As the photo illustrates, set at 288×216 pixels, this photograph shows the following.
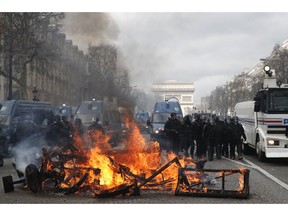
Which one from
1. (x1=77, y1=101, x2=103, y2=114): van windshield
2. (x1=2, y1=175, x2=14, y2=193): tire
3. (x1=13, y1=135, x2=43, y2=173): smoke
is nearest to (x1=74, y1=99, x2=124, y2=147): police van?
(x1=77, y1=101, x2=103, y2=114): van windshield

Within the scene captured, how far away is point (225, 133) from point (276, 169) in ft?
12.1

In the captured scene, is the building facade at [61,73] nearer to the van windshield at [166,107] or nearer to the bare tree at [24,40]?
the bare tree at [24,40]

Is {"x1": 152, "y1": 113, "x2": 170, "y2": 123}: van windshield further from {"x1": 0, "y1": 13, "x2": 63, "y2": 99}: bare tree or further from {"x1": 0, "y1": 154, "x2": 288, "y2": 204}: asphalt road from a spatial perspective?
{"x1": 0, "y1": 154, "x2": 288, "y2": 204}: asphalt road

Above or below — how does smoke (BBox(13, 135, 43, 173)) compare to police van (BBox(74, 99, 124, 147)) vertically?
below

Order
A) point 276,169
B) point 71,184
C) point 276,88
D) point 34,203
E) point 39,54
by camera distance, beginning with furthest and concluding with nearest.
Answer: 1. point 39,54
2. point 276,88
3. point 276,169
4. point 71,184
5. point 34,203

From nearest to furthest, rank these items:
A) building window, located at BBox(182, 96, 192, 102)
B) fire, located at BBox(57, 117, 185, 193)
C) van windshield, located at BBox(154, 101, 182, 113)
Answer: fire, located at BBox(57, 117, 185, 193)
van windshield, located at BBox(154, 101, 182, 113)
building window, located at BBox(182, 96, 192, 102)

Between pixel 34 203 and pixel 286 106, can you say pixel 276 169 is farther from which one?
pixel 34 203

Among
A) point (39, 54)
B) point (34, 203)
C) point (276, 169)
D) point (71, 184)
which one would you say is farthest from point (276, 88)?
point (39, 54)

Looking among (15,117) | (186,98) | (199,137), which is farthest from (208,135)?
(186,98)

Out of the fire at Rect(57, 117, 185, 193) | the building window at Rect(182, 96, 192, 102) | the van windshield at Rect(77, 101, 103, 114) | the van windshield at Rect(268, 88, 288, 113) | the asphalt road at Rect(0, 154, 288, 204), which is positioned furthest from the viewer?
the building window at Rect(182, 96, 192, 102)

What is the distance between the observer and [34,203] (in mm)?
9070

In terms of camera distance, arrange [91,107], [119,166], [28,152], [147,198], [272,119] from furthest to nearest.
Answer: [91,107] < [272,119] < [28,152] < [119,166] < [147,198]

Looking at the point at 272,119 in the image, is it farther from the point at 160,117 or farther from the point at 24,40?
the point at 24,40
